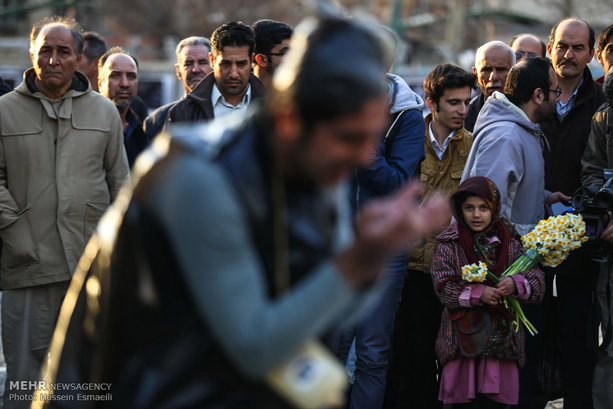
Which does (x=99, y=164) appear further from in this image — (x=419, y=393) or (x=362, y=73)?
(x=362, y=73)

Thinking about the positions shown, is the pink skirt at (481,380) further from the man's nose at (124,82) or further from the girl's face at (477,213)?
the man's nose at (124,82)

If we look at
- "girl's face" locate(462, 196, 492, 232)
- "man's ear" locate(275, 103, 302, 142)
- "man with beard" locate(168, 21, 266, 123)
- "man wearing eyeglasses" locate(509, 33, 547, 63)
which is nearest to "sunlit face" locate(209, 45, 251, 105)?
"man with beard" locate(168, 21, 266, 123)

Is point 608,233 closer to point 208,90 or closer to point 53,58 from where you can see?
point 208,90

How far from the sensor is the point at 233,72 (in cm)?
586

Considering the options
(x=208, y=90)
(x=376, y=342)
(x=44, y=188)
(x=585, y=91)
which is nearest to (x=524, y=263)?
(x=376, y=342)

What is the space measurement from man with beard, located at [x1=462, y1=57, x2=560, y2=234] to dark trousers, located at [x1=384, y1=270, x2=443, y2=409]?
737 millimetres

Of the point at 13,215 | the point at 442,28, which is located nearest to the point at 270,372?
the point at 13,215

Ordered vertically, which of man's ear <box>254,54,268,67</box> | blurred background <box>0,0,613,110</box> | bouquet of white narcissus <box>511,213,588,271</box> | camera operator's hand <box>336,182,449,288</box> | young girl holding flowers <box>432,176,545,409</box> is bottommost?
young girl holding flowers <box>432,176,545,409</box>

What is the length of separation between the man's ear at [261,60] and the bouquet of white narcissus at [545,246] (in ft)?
6.38

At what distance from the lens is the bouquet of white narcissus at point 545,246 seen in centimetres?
513

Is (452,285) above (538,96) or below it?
below

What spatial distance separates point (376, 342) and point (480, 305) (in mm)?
644

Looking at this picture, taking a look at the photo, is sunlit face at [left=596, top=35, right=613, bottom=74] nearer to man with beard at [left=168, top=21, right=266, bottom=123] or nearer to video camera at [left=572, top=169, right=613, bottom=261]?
video camera at [left=572, top=169, right=613, bottom=261]

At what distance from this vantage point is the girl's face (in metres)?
5.23
